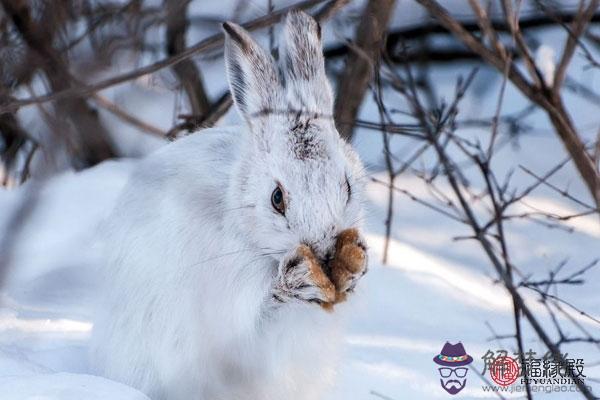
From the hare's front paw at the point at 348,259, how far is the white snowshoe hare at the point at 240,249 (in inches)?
0.4

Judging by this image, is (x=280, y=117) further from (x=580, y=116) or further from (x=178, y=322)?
(x=580, y=116)

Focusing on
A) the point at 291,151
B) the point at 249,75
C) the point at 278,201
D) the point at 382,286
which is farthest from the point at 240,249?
the point at 382,286

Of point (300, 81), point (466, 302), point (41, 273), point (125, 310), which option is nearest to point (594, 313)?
point (466, 302)

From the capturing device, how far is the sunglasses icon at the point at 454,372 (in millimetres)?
3656

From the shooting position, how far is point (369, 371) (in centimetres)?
371

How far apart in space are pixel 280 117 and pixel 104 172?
1979 millimetres

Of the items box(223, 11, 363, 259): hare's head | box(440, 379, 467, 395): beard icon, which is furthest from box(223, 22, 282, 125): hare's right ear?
box(440, 379, 467, 395): beard icon

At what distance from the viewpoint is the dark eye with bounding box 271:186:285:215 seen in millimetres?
2945

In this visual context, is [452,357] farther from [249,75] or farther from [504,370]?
[249,75]

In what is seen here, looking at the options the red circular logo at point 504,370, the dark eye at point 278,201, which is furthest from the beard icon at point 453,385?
the dark eye at point 278,201

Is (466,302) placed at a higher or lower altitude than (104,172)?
lower

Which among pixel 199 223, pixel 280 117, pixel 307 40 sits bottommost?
pixel 199 223

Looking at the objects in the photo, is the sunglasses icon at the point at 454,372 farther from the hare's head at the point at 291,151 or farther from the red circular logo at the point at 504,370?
the hare's head at the point at 291,151

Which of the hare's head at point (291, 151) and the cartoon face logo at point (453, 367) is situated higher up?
the hare's head at point (291, 151)
